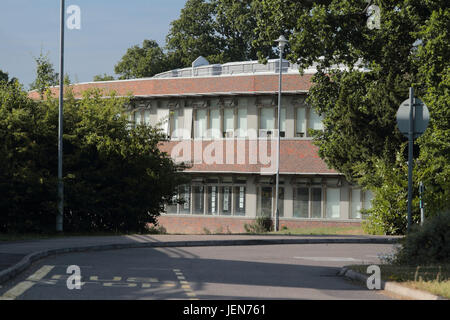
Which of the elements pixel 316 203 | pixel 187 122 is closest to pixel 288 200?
pixel 316 203

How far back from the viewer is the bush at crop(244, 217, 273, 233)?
41853mm

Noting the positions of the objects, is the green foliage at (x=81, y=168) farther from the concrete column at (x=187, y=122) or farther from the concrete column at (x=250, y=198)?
the concrete column at (x=187, y=122)

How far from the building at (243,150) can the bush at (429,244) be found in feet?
85.2

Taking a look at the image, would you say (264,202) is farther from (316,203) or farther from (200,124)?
(200,124)

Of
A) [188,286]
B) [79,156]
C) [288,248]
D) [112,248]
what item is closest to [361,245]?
[288,248]

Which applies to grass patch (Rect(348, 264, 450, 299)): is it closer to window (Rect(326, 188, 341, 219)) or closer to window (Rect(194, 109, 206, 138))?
window (Rect(326, 188, 341, 219))

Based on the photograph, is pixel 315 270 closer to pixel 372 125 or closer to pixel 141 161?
pixel 141 161

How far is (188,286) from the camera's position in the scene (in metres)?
13.3

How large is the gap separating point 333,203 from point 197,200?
314 inches

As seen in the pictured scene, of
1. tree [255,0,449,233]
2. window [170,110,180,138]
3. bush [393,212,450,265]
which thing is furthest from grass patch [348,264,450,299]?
window [170,110,180,138]

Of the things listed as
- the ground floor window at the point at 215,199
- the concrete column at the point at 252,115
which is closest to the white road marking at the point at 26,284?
the concrete column at the point at 252,115

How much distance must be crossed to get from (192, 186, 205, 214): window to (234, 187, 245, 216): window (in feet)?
7.01

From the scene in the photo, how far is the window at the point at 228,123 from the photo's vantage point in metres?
45.6
